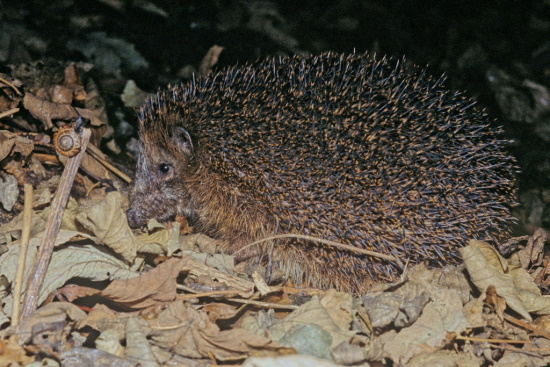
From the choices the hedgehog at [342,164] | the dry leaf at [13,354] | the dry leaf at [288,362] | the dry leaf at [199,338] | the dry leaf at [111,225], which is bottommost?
the dry leaf at [13,354]

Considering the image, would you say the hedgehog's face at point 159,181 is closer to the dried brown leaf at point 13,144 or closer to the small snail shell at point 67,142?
the dried brown leaf at point 13,144

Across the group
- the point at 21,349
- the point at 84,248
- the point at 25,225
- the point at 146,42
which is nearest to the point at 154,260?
the point at 84,248

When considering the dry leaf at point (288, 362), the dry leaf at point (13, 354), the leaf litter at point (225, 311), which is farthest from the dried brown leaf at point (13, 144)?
the dry leaf at point (288, 362)

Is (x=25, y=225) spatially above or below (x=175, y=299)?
above

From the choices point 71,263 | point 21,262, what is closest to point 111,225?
point 71,263

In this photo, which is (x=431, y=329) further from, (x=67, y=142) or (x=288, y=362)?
(x=67, y=142)

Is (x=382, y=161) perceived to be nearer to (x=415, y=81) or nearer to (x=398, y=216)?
(x=398, y=216)

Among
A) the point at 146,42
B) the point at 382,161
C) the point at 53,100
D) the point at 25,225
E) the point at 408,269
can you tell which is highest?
the point at 146,42

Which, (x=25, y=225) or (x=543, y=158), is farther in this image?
(x=543, y=158)
